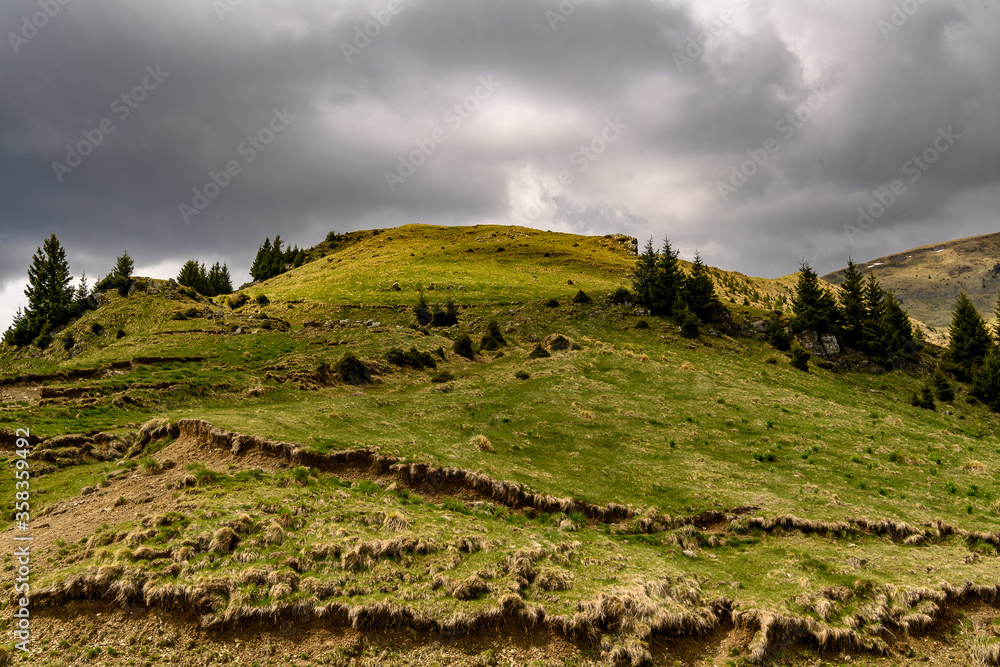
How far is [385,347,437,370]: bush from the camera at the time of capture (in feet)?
163

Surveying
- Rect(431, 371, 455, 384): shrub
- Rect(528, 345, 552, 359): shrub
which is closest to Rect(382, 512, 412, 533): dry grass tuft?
Rect(431, 371, 455, 384): shrub

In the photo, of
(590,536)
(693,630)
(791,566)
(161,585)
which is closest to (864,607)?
(791,566)

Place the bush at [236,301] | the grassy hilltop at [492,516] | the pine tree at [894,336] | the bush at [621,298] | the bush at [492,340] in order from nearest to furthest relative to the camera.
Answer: the grassy hilltop at [492,516] → the bush at [492,340] → the pine tree at [894,336] → the bush at [621,298] → the bush at [236,301]

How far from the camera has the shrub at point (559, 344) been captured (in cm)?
5434

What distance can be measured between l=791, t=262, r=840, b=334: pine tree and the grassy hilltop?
60.0 feet

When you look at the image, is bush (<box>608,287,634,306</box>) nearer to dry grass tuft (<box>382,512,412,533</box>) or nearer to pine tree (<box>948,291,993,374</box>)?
pine tree (<box>948,291,993,374</box>)

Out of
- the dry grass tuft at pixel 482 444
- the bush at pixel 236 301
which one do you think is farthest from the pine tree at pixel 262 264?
the dry grass tuft at pixel 482 444

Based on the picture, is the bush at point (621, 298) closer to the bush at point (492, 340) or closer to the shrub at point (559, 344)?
the shrub at point (559, 344)

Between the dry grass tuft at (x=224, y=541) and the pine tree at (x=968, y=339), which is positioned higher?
the pine tree at (x=968, y=339)

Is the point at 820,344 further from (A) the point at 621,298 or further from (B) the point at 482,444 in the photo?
(B) the point at 482,444

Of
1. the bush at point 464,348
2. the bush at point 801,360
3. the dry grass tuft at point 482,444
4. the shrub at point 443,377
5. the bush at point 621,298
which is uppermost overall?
the bush at point 621,298

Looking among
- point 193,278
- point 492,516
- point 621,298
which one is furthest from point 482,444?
point 193,278

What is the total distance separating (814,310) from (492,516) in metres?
62.3

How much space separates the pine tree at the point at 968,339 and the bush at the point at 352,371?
76767mm
